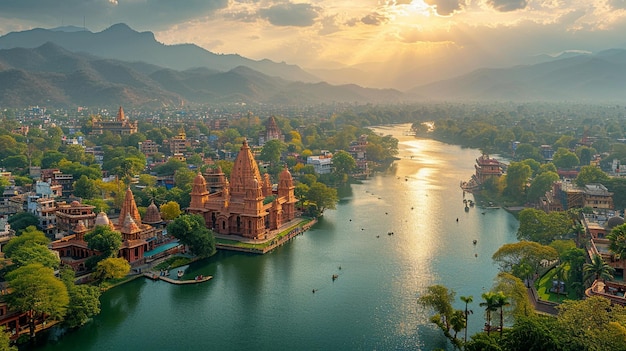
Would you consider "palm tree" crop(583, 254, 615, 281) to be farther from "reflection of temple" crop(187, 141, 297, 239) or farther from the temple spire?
the temple spire

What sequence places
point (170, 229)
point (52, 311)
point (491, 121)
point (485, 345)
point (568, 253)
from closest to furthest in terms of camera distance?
point (485, 345), point (52, 311), point (568, 253), point (170, 229), point (491, 121)

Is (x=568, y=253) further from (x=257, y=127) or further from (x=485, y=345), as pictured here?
(x=257, y=127)

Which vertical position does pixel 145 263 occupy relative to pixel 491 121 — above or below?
below

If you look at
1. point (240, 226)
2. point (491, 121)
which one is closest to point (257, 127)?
point (491, 121)

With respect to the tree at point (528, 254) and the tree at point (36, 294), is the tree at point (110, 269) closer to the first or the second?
the tree at point (36, 294)

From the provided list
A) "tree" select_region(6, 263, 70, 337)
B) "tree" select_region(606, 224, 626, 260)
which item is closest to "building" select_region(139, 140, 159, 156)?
"tree" select_region(6, 263, 70, 337)
